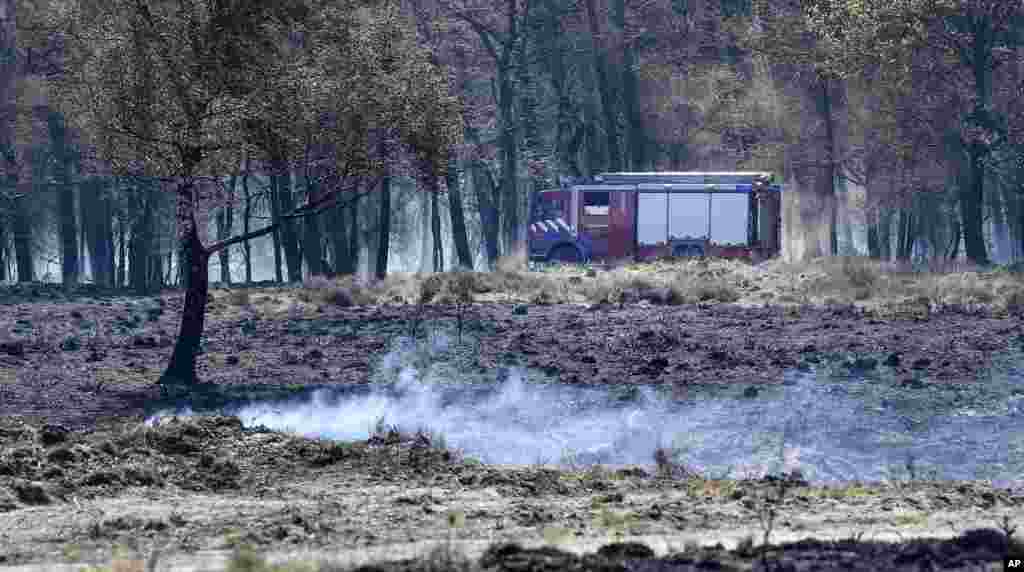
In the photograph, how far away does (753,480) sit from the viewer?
16172 mm

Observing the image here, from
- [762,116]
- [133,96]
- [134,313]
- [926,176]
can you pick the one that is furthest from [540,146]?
[133,96]

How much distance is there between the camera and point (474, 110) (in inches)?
2249

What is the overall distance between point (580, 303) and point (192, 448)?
15.9 meters

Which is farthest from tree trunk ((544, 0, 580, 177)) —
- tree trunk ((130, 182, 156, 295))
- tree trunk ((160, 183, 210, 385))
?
tree trunk ((160, 183, 210, 385))

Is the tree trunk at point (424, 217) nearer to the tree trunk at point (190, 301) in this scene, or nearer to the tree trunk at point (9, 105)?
the tree trunk at point (190, 301)

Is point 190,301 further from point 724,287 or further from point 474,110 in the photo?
point 474,110

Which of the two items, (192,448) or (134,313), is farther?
(134,313)

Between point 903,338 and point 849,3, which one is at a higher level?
point 849,3

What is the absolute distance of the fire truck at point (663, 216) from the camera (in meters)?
48.4

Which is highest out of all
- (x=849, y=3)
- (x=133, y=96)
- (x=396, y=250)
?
(x=849, y=3)

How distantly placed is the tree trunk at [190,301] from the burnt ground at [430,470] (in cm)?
48

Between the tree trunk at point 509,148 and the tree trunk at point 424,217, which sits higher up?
the tree trunk at point 509,148

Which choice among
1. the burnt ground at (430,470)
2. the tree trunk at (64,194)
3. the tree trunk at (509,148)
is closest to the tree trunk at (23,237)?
the tree trunk at (64,194)

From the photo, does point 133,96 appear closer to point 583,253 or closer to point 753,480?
→ point 753,480
